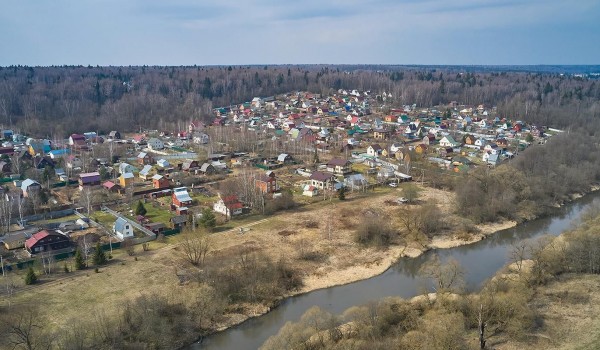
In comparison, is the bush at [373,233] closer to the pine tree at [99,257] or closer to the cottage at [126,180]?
the pine tree at [99,257]

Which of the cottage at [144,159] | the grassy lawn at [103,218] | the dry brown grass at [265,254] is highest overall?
the cottage at [144,159]

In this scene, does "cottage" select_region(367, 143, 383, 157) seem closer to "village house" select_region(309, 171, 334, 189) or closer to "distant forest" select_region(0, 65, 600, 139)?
"village house" select_region(309, 171, 334, 189)

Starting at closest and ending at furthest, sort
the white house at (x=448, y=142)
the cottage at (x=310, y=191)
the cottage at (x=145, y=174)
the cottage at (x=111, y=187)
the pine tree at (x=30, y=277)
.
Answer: the pine tree at (x=30, y=277) < the cottage at (x=111, y=187) < the cottage at (x=310, y=191) < the cottage at (x=145, y=174) < the white house at (x=448, y=142)

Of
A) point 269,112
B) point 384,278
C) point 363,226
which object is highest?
point 269,112

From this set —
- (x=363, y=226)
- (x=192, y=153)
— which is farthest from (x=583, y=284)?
(x=192, y=153)

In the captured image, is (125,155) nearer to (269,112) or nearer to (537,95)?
(269,112)

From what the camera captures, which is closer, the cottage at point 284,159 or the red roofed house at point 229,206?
the red roofed house at point 229,206

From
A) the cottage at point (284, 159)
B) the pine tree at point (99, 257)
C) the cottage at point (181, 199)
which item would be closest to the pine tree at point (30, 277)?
the pine tree at point (99, 257)
